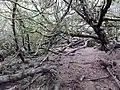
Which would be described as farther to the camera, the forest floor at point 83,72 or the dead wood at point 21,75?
the dead wood at point 21,75

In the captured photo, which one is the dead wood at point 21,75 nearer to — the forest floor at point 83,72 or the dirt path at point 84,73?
the forest floor at point 83,72

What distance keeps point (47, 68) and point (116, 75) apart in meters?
1.08

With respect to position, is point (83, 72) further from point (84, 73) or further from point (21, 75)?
point (21, 75)

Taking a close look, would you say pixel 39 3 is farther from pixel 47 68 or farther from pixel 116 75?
pixel 116 75

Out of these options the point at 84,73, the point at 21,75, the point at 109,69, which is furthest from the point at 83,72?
the point at 21,75

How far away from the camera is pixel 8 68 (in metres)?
3.06

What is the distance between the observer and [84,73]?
2.75 m

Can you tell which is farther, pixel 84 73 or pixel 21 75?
pixel 84 73

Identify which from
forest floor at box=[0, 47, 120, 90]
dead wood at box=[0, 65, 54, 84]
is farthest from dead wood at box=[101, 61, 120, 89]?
dead wood at box=[0, 65, 54, 84]

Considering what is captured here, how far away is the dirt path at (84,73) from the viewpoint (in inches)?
94.7

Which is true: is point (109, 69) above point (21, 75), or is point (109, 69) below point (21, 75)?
below

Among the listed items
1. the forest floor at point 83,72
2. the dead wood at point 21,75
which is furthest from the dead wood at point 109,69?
the dead wood at point 21,75

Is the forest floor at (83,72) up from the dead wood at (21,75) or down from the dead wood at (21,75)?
down

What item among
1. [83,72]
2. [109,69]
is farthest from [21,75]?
[109,69]
